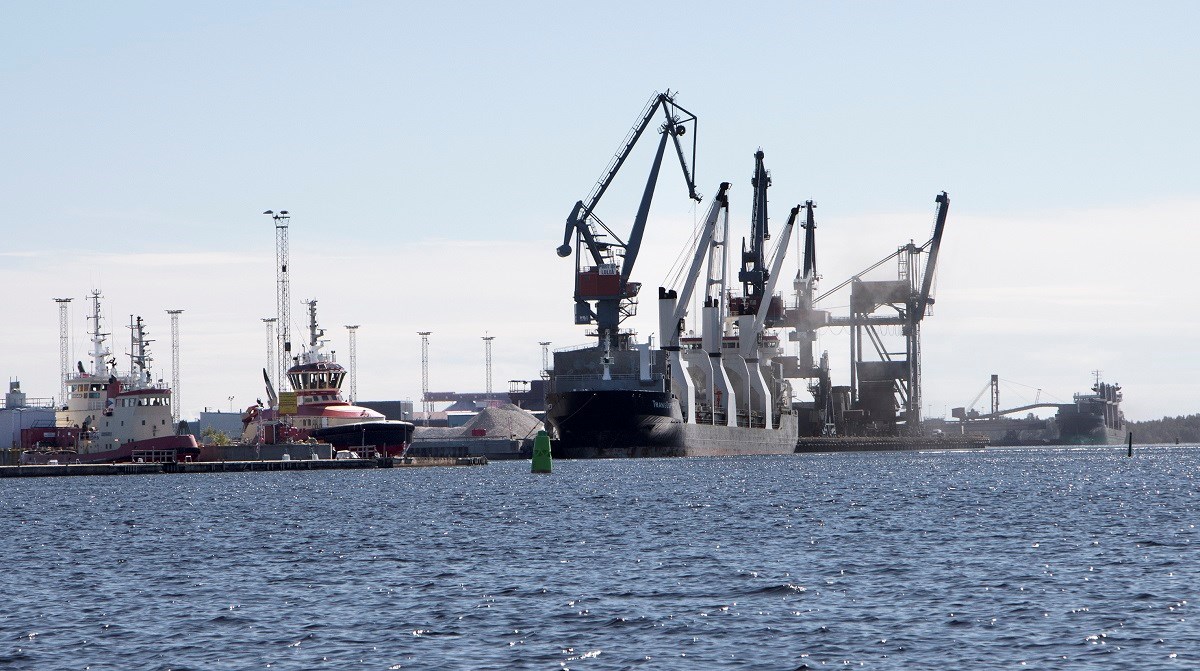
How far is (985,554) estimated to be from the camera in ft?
139

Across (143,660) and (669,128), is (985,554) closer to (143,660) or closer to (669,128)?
(143,660)

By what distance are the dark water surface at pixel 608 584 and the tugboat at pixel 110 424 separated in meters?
39.6

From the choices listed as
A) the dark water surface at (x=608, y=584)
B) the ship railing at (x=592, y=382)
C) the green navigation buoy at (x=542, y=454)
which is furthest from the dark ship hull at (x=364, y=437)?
the dark water surface at (x=608, y=584)

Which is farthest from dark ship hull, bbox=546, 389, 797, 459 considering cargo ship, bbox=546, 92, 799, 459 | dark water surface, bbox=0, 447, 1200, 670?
dark water surface, bbox=0, 447, 1200, 670

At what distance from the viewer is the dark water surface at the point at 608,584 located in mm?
26547

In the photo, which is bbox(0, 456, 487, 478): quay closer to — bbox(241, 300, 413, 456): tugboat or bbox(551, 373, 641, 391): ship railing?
bbox(241, 300, 413, 456): tugboat

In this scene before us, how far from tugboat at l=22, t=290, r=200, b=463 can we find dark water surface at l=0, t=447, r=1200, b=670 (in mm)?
39590

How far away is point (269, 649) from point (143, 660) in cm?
230

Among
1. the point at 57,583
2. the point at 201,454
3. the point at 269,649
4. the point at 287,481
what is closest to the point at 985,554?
the point at 269,649

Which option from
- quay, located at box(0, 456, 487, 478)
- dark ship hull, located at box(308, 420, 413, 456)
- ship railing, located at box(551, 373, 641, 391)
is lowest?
quay, located at box(0, 456, 487, 478)

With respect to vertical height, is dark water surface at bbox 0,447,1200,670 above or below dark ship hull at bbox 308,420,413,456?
below

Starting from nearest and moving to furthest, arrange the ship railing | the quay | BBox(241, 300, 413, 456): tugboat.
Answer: the quay
BBox(241, 300, 413, 456): tugboat
the ship railing

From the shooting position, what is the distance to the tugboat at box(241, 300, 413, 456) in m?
125

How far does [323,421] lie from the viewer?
131 metres
